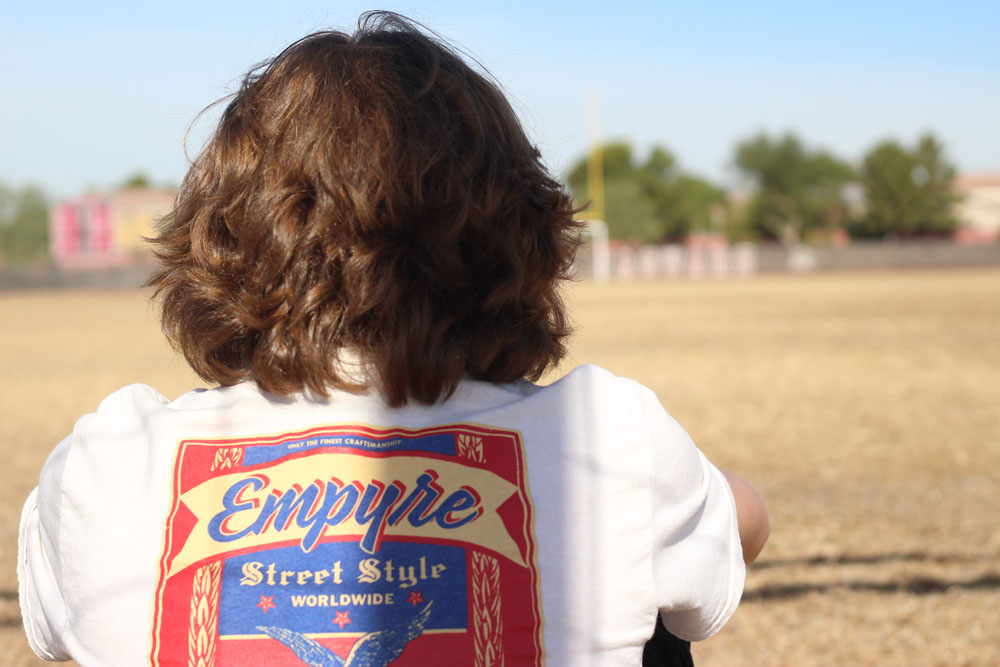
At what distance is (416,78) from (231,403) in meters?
0.39

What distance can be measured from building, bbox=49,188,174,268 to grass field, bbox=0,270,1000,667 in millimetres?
61312

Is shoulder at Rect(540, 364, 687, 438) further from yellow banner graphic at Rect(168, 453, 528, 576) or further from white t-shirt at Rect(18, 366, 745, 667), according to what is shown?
yellow banner graphic at Rect(168, 453, 528, 576)

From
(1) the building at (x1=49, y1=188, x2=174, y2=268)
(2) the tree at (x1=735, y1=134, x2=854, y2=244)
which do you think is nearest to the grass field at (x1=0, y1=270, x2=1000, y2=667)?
(2) the tree at (x1=735, y1=134, x2=854, y2=244)

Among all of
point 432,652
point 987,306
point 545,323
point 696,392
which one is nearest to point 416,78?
point 545,323

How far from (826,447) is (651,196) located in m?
76.1

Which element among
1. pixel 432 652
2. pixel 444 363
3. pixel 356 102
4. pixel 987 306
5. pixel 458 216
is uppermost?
pixel 356 102

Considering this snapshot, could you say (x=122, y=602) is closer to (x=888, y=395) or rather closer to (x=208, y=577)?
(x=208, y=577)

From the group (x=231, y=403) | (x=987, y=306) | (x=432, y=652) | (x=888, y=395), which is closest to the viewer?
(x=432, y=652)

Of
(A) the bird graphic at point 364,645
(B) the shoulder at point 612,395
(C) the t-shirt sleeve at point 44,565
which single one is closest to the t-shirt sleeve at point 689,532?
(B) the shoulder at point 612,395

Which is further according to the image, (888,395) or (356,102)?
(888,395)

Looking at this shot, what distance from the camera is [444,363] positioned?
1.02 meters

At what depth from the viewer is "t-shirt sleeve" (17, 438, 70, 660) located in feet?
3.42

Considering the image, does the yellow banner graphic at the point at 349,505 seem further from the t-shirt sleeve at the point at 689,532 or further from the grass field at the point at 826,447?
the grass field at the point at 826,447

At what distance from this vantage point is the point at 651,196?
265ft
